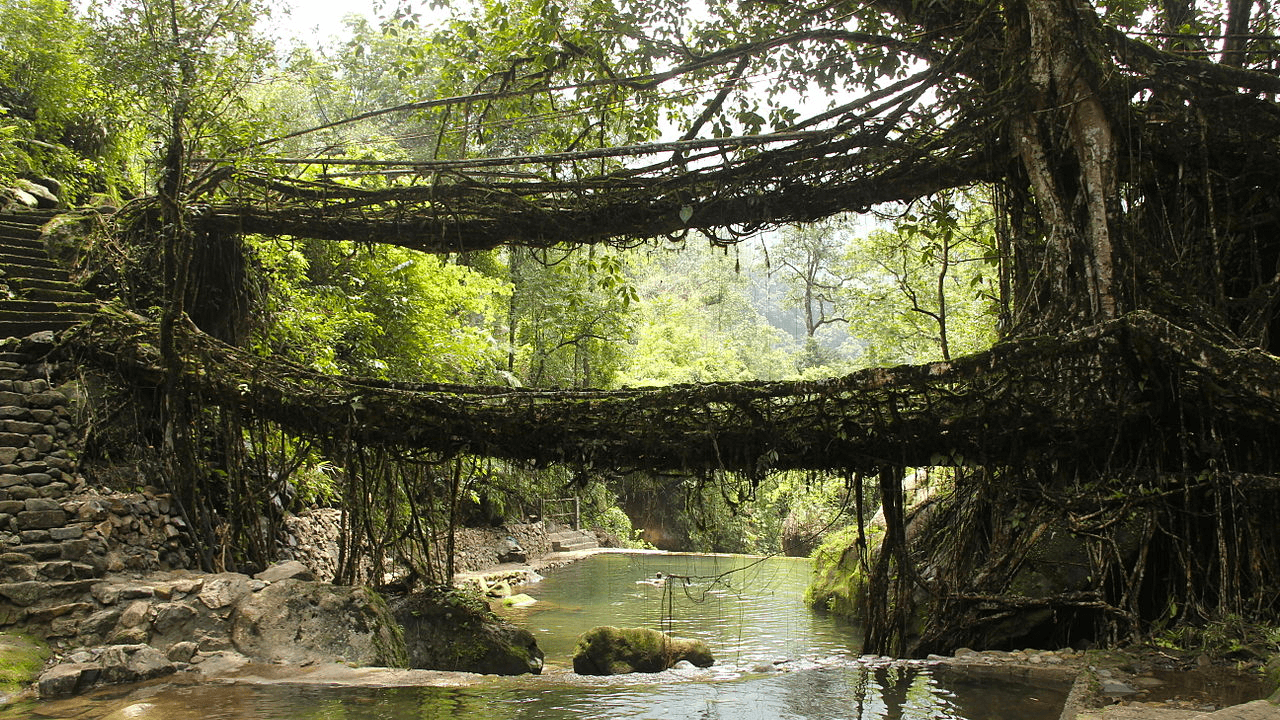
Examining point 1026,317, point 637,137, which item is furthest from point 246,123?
point 1026,317

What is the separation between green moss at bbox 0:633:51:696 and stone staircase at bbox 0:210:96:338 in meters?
3.53

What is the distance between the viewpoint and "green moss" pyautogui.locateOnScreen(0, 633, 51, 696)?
16.1 ft

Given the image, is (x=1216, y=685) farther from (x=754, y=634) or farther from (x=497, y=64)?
(x=497, y=64)

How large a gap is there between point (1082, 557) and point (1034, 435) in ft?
3.60

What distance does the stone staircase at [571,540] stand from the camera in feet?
71.8

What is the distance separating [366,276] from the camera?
45.4 ft

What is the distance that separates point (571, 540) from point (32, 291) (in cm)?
1605

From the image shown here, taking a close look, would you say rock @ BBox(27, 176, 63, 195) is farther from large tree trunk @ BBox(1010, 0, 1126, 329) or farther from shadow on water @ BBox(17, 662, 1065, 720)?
large tree trunk @ BBox(1010, 0, 1126, 329)

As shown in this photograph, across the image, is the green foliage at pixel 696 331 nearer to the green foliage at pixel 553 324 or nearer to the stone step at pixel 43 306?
the green foliage at pixel 553 324

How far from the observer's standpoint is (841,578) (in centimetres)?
1168

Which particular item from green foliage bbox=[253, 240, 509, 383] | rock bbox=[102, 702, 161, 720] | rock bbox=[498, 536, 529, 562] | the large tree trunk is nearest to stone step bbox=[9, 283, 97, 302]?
green foliage bbox=[253, 240, 509, 383]

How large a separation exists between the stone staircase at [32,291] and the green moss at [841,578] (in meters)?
8.96

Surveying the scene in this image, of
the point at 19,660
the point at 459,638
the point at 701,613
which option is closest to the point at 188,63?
the point at 19,660

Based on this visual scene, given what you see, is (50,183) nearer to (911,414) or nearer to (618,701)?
(618,701)
